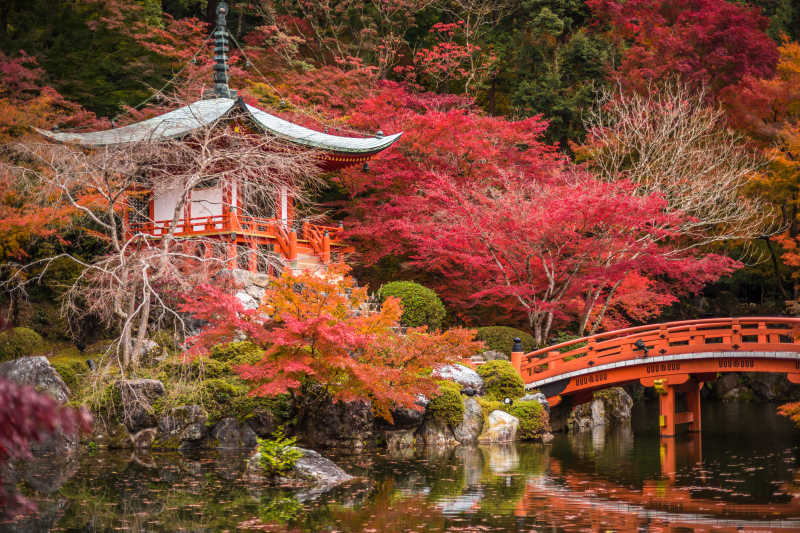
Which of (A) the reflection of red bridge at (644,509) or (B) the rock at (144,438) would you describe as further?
(B) the rock at (144,438)

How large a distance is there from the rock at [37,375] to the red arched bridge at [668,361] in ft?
27.0

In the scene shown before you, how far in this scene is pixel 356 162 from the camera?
65.6 ft

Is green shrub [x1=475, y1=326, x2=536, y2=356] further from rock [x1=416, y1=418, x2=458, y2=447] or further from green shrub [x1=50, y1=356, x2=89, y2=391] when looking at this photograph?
green shrub [x1=50, y1=356, x2=89, y2=391]

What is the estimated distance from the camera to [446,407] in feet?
47.3

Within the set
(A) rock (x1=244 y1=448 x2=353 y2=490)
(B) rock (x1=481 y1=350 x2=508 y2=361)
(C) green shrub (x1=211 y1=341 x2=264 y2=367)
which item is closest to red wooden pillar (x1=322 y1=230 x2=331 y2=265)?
(B) rock (x1=481 y1=350 x2=508 y2=361)

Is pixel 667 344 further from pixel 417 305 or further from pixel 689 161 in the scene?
pixel 689 161

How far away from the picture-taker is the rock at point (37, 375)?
13.3 meters

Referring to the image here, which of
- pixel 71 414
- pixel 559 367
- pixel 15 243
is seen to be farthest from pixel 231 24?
pixel 71 414

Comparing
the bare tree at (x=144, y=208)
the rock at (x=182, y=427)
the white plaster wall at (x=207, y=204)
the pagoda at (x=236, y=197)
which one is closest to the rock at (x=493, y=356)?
the pagoda at (x=236, y=197)

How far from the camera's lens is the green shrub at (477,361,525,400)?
1572 centimetres

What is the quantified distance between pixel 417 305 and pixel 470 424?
4.01 meters

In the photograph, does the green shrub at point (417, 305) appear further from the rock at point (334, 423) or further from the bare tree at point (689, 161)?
the bare tree at point (689, 161)

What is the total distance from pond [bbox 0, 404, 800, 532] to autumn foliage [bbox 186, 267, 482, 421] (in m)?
1.12

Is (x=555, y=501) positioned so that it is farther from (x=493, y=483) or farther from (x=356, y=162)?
(x=356, y=162)
